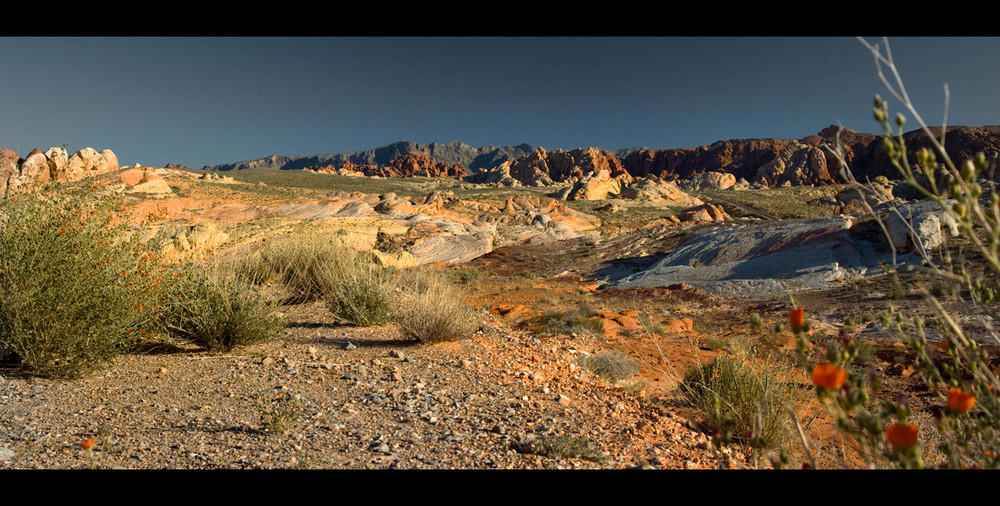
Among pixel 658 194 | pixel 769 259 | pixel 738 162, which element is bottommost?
pixel 769 259

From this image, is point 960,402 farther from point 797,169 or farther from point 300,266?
point 797,169

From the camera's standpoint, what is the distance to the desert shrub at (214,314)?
5.40 metres

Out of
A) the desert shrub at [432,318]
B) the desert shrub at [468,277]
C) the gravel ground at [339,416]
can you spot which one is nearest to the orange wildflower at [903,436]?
the gravel ground at [339,416]

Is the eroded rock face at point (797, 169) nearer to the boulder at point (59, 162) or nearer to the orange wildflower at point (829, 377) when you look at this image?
the boulder at point (59, 162)

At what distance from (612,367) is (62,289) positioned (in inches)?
210

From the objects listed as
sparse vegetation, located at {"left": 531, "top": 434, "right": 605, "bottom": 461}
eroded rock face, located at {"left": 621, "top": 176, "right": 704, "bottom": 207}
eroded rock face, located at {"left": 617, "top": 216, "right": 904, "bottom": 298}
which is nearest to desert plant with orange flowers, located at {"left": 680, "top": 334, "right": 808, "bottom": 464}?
sparse vegetation, located at {"left": 531, "top": 434, "right": 605, "bottom": 461}

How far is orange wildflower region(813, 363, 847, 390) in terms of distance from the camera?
1041 millimetres

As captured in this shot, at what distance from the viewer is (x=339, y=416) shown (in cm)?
390

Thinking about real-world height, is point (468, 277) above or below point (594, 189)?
below

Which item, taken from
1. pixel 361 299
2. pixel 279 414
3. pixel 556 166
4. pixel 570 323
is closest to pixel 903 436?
pixel 279 414

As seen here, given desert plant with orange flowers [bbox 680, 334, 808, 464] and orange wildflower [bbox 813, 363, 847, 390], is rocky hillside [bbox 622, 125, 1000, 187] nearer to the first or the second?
desert plant with orange flowers [bbox 680, 334, 808, 464]
